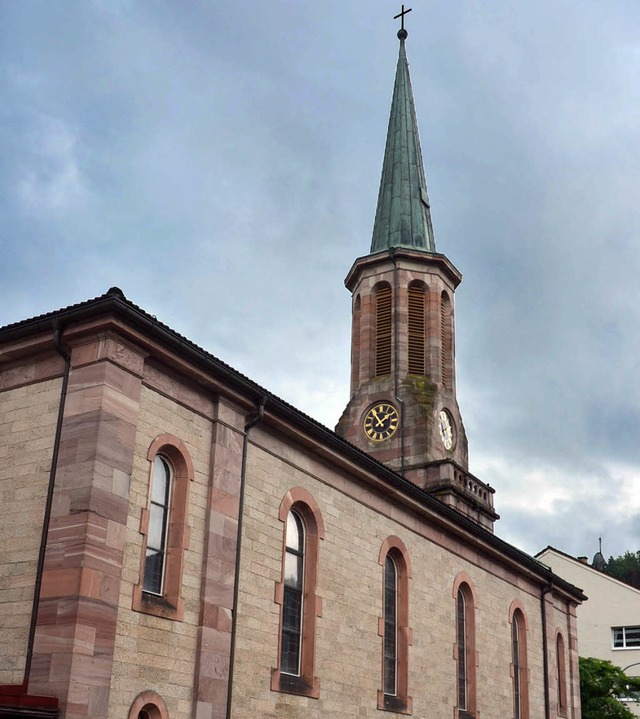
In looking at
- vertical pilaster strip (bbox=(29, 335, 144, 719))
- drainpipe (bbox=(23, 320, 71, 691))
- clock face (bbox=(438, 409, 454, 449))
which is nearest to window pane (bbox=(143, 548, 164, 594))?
vertical pilaster strip (bbox=(29, 335, 144, 719))

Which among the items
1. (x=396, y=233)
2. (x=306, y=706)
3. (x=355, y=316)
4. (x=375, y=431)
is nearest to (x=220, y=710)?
(x=306, y=706)

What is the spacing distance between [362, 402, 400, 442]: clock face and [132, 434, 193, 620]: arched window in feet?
68.3

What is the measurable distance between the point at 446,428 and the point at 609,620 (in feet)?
60.9

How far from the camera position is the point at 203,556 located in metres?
16.9

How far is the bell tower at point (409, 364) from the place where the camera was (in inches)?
1436

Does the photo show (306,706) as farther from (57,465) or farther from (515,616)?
(515,616)

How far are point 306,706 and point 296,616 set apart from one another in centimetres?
171

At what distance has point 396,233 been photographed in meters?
41.7

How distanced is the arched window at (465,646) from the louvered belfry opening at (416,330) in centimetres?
1239

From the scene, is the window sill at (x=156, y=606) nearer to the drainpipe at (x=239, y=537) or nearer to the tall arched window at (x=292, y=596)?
the drainpipe at (x=239, y=537)

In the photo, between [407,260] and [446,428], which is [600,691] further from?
[407,260]

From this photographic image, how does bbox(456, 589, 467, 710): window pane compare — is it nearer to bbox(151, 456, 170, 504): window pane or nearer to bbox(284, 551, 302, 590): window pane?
bbox(284, 551, 302, 590): window pane

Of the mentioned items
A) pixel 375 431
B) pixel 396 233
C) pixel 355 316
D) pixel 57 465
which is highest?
pixel 396 233

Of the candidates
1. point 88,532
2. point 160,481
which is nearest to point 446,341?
point 160,481
